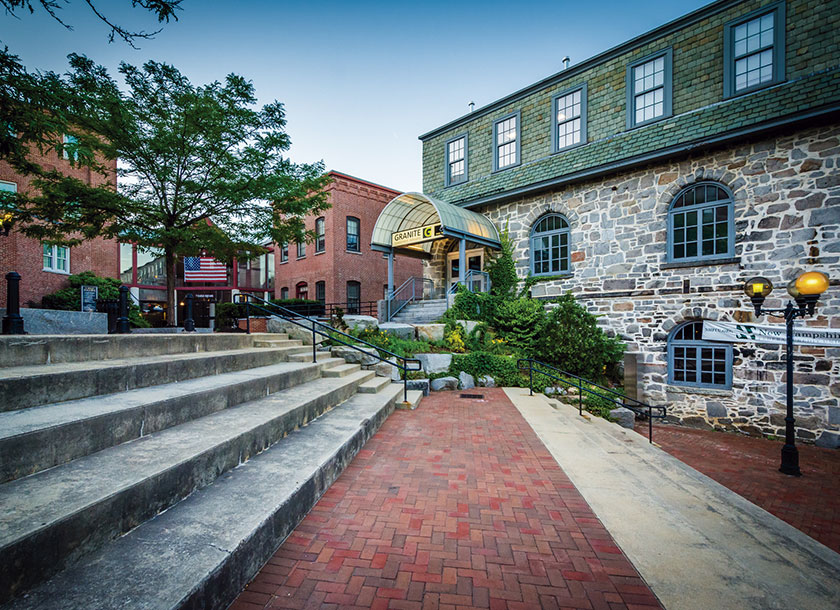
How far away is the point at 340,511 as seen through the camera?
3.28 metres

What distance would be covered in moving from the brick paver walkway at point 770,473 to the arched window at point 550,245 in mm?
5575

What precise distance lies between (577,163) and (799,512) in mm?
9966

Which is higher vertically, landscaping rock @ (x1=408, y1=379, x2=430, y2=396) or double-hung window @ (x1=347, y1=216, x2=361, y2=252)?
double-hung window @ (x1=347, y1=216, x2=361, y2=252)

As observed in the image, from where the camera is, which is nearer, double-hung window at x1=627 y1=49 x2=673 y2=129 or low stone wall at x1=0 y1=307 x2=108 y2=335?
low stone wall at x1=0 y1=307 x2=108 y2=335

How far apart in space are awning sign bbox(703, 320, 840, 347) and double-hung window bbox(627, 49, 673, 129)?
20.0 ft

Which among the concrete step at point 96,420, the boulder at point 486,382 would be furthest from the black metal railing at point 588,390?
the concrete step at point 96,420

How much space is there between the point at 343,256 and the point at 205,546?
1828 centimetres

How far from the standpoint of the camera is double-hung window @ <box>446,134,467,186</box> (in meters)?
14.7

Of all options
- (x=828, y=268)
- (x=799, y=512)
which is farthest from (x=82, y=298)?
(x=828, y=268)

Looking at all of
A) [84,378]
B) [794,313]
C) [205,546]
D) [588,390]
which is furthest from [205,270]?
[794,313]

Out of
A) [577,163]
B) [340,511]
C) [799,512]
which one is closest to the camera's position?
[340,511]

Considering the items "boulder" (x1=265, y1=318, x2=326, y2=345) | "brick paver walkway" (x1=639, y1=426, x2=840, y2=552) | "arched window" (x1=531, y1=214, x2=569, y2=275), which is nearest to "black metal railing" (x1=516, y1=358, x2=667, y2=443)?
"brick paver walkway" (x1=639, y1=426, x2=840, y2=552)

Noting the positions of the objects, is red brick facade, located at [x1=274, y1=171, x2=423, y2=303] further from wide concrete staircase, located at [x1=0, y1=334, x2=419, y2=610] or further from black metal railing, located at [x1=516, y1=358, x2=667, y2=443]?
wide concrete staircase, located at [x1=0, y1=334, x2=419, y2=610]

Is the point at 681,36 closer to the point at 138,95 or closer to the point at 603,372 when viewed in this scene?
the point at 603,372
